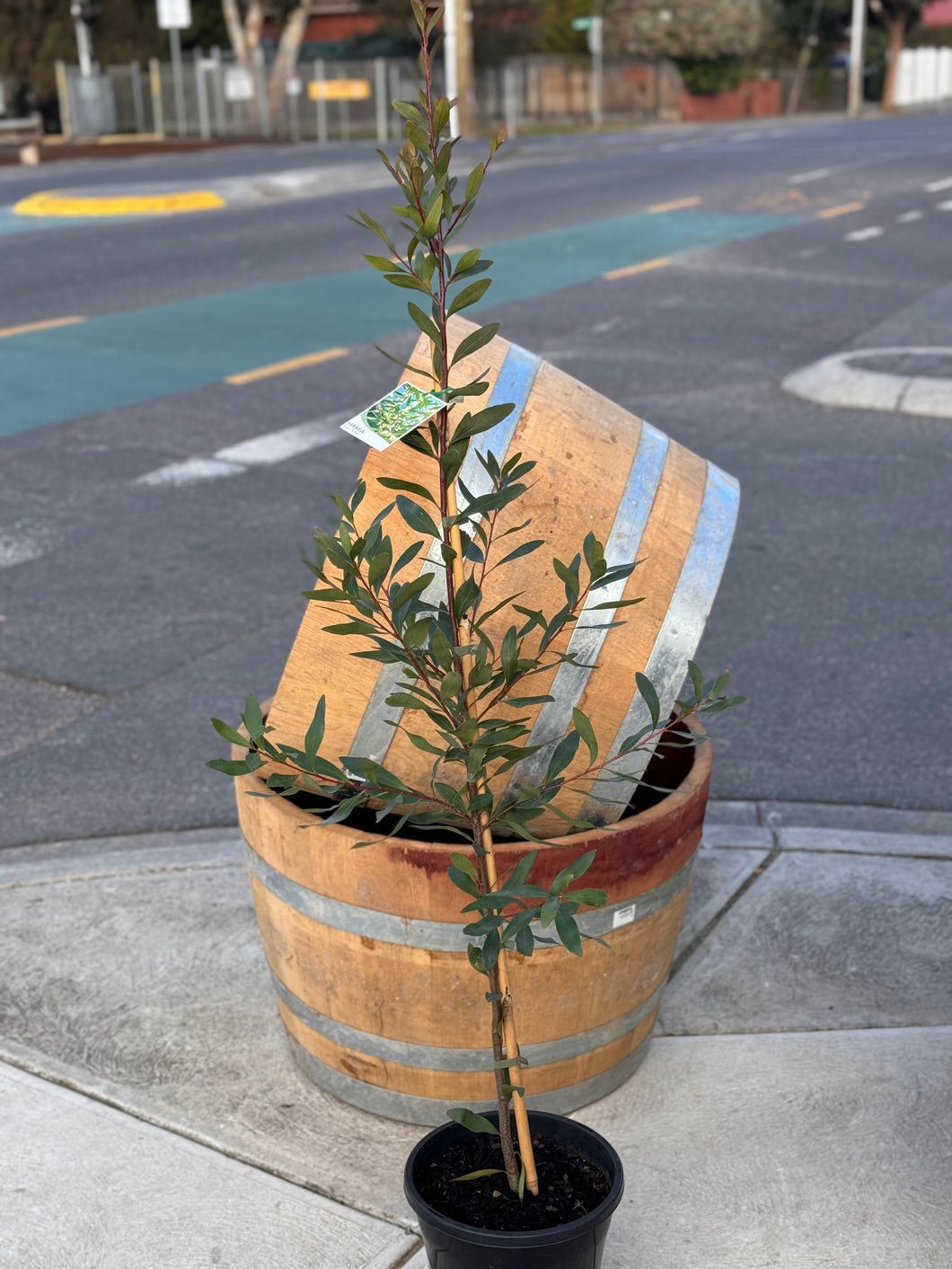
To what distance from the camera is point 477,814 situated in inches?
83.8

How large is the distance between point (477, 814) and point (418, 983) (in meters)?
0.56

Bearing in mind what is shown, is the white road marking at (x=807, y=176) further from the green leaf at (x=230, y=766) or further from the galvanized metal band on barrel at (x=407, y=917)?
the green leaf at (x=230, y=766)

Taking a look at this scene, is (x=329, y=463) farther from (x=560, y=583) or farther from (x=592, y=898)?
(x=592, y=898)

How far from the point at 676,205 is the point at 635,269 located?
5.39m

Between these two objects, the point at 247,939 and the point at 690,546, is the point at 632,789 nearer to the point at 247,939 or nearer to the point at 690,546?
the point at 690,546

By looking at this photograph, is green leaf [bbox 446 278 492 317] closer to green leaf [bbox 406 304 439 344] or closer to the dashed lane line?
green leaf [bbox 406 304 439 344]

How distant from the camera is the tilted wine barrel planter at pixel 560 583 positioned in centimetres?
253

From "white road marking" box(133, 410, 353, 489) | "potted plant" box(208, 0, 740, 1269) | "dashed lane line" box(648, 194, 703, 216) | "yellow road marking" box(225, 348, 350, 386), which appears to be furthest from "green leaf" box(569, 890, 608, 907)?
"dashed lane line" box(648, 194, 703, 216)

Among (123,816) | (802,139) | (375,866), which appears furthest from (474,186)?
(802,139)

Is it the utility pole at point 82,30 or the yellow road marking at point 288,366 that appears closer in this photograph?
the yellow road marking at point 288,366

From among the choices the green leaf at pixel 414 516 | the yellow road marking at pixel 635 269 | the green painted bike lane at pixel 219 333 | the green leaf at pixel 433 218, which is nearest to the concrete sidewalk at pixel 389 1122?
the green leaf at pixel 414 516

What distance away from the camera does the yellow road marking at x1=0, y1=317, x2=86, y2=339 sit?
11.2 metres

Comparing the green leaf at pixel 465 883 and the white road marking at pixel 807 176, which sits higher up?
the white road marking at pixel 807 176

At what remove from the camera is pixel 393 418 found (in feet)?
6.73
